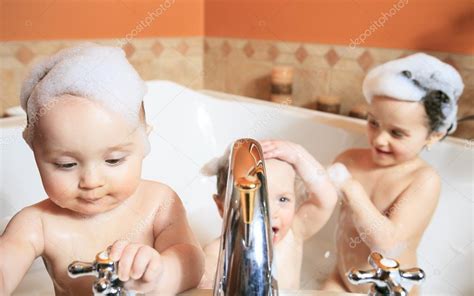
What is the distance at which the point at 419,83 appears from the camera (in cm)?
78

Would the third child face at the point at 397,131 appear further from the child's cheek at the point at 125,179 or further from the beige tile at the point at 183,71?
the child's cheek at the point at 125,179

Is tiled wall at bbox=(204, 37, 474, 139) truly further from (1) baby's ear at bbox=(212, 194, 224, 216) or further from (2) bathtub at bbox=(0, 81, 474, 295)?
(1) baby's ear at bbox=(212, 194, 224, 216)

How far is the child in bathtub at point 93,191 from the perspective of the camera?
1.48ft

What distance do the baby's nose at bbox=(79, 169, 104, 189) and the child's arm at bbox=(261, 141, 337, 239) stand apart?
0.82ft

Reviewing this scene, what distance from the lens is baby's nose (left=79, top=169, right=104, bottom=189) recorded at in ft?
→ 1.51

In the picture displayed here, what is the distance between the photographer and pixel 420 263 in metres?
0.79

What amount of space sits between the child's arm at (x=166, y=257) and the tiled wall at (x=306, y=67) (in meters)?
0.49

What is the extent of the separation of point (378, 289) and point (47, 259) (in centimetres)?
37

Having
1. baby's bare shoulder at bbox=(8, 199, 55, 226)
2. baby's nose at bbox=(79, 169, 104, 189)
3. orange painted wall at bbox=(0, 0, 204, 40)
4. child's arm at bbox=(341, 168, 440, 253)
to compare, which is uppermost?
orange painted wall at bbox=(0, 0, 204, 40)

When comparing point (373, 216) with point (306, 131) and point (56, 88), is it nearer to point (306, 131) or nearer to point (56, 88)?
point (306, 131)

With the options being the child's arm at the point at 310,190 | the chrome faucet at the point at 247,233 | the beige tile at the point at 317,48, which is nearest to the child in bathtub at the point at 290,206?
the child's arm at the point at 310,190

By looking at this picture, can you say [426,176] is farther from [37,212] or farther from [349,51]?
[37,212]

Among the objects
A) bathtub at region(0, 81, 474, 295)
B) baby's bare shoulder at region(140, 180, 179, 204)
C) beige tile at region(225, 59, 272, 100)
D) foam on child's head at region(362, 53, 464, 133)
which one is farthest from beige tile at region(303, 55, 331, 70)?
baby's bare shoulder at region(140, 180, 179, 204)

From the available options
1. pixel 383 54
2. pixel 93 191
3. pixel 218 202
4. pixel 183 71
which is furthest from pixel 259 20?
pixel 93 191
